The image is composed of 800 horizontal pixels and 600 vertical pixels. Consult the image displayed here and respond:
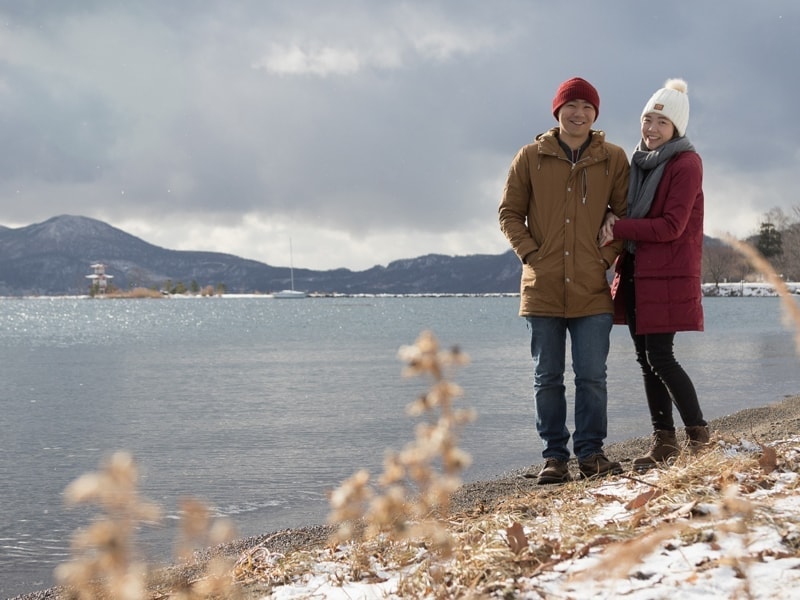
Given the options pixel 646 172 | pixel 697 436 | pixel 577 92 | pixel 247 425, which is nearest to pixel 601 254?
pixel 646 172

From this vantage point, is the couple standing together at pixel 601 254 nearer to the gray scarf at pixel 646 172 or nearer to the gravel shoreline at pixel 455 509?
the gray scarf at pixel 646 172

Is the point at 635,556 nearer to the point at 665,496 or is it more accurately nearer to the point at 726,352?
the point at 665,496

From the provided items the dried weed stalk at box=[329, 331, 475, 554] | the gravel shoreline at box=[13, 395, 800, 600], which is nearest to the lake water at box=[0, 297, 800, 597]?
the dried weed stalk at box=[329, 331, 475, 554]

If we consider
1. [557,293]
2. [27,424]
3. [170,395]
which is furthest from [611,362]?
[557,293]

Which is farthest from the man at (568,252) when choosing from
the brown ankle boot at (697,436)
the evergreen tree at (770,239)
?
the evergreen tree at (770,239)

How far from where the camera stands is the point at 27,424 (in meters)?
11.6

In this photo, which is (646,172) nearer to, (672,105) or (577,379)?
(672,105)

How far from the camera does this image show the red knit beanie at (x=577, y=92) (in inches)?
182

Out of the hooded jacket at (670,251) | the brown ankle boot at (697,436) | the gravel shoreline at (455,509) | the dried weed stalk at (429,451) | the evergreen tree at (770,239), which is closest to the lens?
the dried weed stalk at (429,451)

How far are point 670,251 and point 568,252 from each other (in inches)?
23.0

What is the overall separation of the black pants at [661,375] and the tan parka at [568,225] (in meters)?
0.14

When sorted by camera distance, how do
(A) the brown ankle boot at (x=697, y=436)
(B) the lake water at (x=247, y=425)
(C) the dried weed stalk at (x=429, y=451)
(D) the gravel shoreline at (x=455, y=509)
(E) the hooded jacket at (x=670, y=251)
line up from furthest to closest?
1. (B) the lake water at (x=247, y=425)
2. (A) the brown ankle boot at (x=697, y=436)
3. (E) the hooded jacket at (x=670, y=251)
4. (D) the gravel shoreline at (x=455, y=509)
5. (C) the dried weed stalk at (x=429, y=451)

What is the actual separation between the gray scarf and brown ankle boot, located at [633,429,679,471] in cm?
115

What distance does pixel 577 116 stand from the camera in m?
4.65
